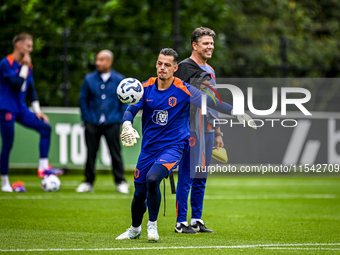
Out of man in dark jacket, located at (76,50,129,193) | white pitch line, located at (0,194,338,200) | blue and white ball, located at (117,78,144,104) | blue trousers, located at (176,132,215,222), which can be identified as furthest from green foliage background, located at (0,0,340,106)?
blue and white ball, located at (117,78,144,104)

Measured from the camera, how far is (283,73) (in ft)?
56.3

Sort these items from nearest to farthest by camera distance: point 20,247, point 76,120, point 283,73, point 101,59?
point 20,247, point 101,59, point 76,120, point 283,73

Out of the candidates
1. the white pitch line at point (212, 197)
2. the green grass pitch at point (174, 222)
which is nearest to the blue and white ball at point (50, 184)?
the green grass pitch at point (174, 222)

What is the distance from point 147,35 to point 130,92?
41.6 feet

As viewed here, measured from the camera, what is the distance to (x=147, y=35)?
18484 millimetres

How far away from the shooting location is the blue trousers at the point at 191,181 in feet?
22.8

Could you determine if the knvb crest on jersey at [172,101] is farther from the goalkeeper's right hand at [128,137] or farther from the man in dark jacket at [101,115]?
the man in dark jacket at [101,115]

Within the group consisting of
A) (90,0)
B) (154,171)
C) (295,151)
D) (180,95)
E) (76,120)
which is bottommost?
(295,151)

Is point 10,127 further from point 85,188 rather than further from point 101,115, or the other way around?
point 85,188

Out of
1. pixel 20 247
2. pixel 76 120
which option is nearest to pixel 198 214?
pixel 20 247

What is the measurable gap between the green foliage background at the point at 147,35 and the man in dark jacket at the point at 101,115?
439 cm

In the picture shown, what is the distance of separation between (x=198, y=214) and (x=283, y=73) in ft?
35.2

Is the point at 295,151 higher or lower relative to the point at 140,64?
Answer: lower

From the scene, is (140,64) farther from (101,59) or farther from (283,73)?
(101,59)
